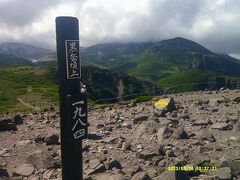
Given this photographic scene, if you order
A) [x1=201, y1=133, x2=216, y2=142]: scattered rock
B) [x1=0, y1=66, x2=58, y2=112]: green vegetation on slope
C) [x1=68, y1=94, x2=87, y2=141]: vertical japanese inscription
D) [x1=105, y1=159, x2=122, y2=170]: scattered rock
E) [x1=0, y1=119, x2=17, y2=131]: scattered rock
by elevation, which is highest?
[x1=0, y1=66, x2=58, y2=112]: green vegetation on slope

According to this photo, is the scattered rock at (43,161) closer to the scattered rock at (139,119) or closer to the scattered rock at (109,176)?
the scattered rock at (109,176)

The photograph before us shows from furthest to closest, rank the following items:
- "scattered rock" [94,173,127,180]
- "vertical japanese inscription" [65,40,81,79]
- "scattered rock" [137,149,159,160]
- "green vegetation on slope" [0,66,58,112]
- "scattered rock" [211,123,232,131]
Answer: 1. "green vegetation on slope" [0,66,58,112]
2. "scattered rock" [211,123,232,131]
3. "scattered rock" [137,149,159,160]
4. "scattered rock" [94,173,127,180]
5. "vertical japanese inscription" [65,40,81,79]

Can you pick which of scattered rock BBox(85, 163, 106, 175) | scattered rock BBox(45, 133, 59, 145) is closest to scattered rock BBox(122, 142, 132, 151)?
scattered rock BBox(85, 163, 106, 175)

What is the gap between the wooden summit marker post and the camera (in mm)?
6832

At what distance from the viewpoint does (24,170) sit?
11773 mm

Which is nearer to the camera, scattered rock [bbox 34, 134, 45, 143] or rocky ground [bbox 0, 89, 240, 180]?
rocky ground [bbox 0, 89, 240, 180]

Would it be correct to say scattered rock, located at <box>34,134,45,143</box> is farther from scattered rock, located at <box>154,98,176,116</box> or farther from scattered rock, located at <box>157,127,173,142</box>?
scattered rock, located at <box>154,98,176,116</box>

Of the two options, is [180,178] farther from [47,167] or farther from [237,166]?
[47,167]

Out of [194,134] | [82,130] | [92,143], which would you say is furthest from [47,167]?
[194,134]

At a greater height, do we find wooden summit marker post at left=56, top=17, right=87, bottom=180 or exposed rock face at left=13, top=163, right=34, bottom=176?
wooden summit marker post at left=56, top=17, right=87, bottom=180

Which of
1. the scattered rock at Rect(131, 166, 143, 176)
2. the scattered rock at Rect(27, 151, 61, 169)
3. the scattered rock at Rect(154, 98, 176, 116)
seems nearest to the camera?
the scattered rock at Rect(131, 166, 143, 176)

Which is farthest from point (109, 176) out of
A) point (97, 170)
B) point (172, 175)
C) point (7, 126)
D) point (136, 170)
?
point (7, 126)

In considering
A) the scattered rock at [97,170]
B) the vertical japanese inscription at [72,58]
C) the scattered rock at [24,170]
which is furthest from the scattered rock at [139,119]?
the vertical japanese inscription at [72,58]

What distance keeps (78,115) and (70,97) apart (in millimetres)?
355
